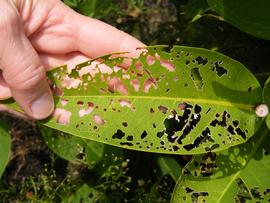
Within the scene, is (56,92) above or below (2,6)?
below

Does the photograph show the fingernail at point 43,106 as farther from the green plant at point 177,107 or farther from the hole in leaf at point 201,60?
the hole in leaf at point 201,60

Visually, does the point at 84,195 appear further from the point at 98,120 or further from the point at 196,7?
the point at 196,7

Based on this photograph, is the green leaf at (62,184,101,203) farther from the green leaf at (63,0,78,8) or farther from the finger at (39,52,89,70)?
the green leaf at (63,0,78,8)

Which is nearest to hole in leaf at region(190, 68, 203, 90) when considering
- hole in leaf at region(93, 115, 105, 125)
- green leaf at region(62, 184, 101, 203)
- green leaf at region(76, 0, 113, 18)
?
hole in leaf at region(93, 115, 105, 125)

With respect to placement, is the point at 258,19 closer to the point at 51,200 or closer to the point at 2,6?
the point at 2,6

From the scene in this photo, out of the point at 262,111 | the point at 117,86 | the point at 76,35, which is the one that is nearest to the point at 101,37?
the point at 76,35

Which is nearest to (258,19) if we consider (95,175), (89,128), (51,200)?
(89,128)
